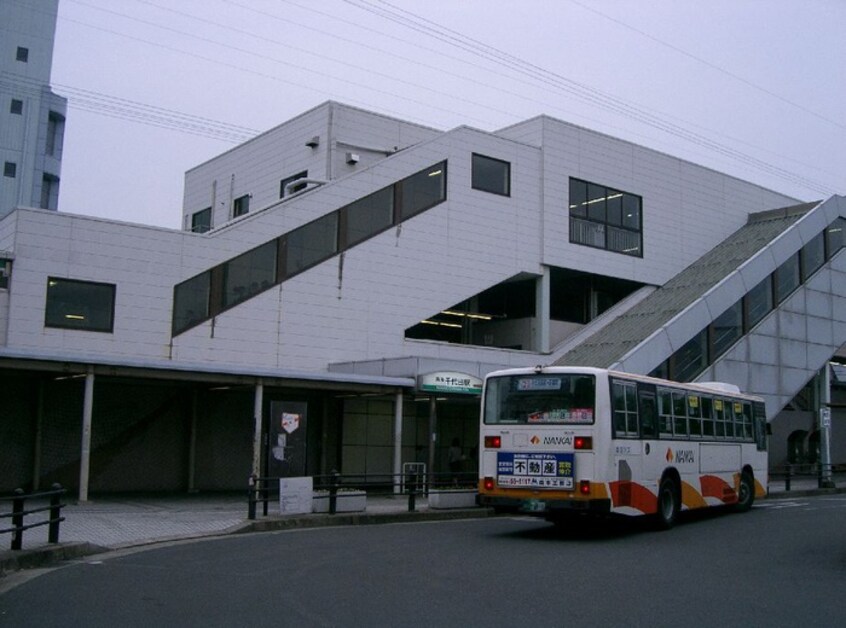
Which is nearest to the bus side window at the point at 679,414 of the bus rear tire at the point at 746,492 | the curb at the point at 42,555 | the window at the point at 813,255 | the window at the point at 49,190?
the bus rear tire at the point at 746,492

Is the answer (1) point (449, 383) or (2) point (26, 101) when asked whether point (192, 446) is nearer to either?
(1) point (449, 383)

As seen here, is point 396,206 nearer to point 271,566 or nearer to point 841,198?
point 271,566

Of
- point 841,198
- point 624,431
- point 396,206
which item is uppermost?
point 841,198

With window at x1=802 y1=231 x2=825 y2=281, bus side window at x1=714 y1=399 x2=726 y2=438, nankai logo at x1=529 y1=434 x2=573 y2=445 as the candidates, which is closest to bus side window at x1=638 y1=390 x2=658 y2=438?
nankai logo at x1=529 y1=434 x2=573 y2=445

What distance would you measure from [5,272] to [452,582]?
16.0m

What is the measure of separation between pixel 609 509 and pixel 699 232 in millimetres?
26053

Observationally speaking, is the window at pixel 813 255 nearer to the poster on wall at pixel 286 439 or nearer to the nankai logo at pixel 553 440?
the poster on wall at pixel 286 439

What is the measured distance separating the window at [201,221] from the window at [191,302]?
1326 centimetres

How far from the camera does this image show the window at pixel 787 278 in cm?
3581

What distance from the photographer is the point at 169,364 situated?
21.7m

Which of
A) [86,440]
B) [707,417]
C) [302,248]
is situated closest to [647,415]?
[707,417]

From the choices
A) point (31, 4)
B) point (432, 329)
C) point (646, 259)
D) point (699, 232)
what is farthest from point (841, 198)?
point (31, 4)

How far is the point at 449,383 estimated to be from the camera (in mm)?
25688

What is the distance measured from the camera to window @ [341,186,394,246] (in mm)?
28297
